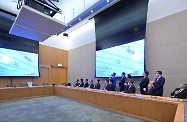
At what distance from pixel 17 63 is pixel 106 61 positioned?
5.57 meters

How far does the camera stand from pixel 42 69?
953 cm

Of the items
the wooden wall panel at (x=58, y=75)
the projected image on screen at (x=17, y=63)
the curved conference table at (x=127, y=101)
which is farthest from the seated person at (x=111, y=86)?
the wooden wall panel at (x=58, y=75)

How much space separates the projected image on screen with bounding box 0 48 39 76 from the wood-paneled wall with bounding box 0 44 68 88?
0.61 metres

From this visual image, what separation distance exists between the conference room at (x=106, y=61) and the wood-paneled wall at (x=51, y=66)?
0.38 ft

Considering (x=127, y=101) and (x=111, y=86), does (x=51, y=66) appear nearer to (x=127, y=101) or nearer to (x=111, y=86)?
(x=111, y=86)

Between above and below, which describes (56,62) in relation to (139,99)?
above

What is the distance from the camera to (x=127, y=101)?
11.7 ft

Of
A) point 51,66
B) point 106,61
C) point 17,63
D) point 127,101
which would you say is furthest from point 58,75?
point 127,101

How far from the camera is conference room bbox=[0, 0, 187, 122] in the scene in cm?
352

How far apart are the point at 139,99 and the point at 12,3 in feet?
24.2

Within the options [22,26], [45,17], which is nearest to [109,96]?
[45,17]

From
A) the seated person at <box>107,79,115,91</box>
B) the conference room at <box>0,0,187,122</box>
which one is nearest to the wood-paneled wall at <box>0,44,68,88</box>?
the conference room at <box>0,0,187,122</box>

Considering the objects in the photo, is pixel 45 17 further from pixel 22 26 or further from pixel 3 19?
pixel 3 19

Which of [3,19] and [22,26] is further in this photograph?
[3,19]
